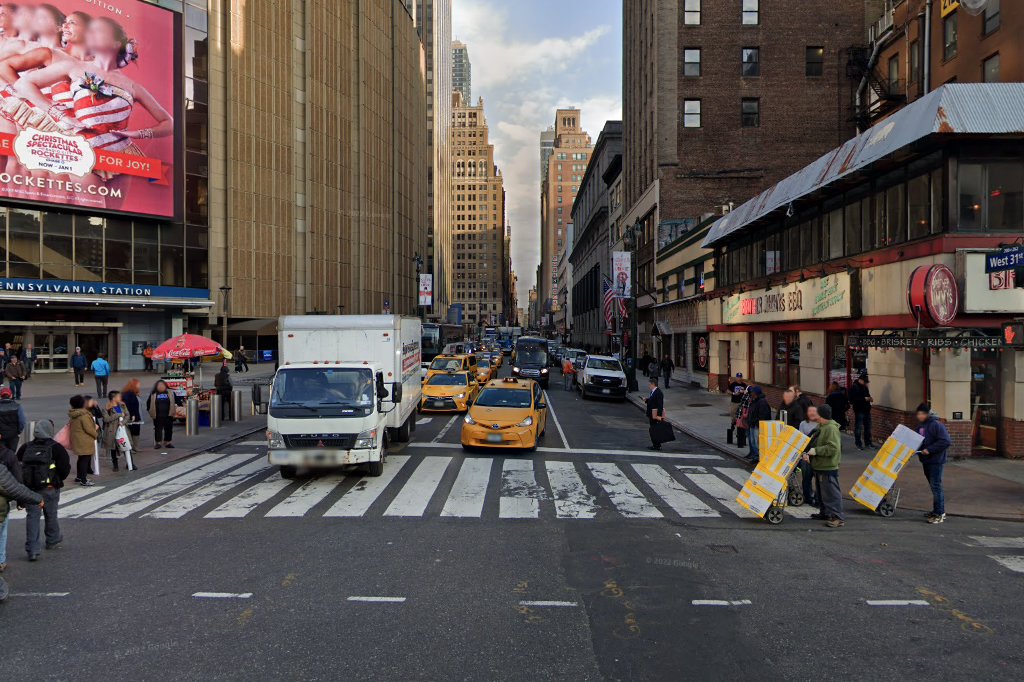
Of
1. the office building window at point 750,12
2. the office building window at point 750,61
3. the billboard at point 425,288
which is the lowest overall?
the billboard at point 425,288

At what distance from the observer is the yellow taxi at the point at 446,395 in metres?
23.4

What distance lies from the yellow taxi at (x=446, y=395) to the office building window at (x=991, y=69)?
75.6ft

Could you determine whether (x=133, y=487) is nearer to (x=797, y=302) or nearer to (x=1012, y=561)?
(x=1012, y=561)

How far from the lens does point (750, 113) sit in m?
45.5

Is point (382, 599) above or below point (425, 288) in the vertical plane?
below

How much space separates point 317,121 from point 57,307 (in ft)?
101

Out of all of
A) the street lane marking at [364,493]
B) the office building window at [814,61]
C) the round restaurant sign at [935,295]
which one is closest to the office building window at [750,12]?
the office building window at [814,61]

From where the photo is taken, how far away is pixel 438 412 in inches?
926

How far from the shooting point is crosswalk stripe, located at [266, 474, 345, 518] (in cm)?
1045

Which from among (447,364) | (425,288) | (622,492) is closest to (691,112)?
(425,288)

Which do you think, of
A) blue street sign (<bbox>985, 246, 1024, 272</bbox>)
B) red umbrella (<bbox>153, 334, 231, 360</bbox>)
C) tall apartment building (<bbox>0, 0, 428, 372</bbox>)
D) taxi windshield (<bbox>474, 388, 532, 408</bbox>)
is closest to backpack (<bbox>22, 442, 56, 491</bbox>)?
taxi windshield (<bbox>474, 388, 532, 408</bbox>)

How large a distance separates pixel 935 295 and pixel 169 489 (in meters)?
16.1

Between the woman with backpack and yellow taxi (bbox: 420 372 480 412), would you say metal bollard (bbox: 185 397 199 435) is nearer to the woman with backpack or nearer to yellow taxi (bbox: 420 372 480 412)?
the woman with backpack

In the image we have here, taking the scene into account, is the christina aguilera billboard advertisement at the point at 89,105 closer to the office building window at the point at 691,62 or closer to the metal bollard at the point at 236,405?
the metal bollard at the point at 236,405
